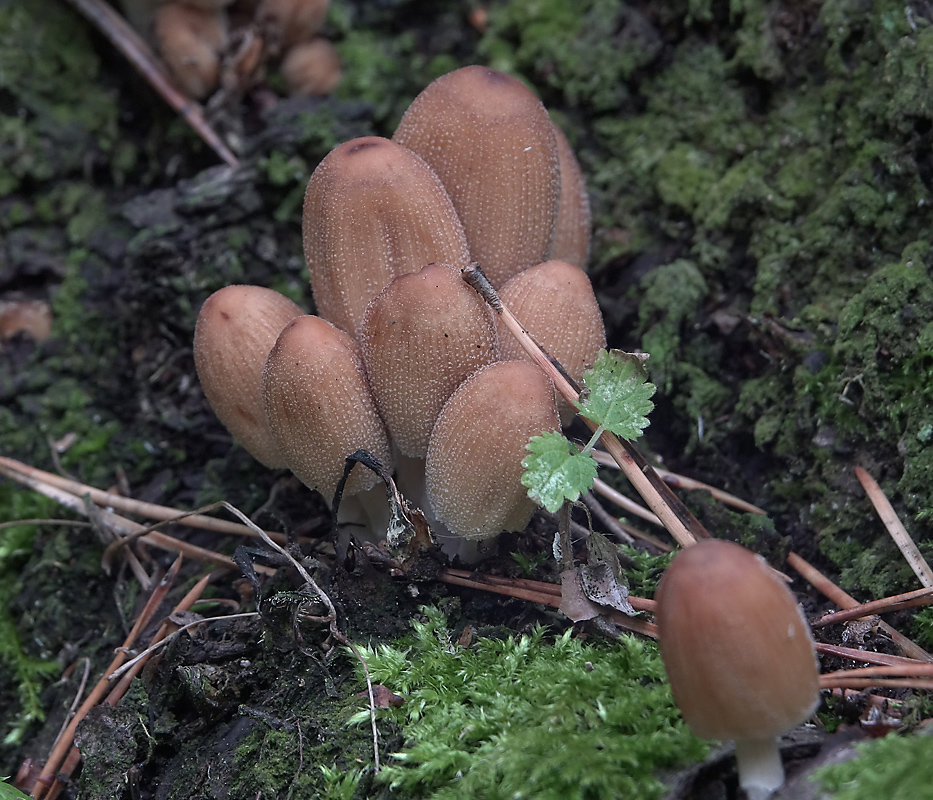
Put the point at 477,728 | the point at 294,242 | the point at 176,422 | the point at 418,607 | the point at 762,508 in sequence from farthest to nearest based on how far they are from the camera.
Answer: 1. the point at 294,242
2. the point at 176,422
3. the point at 762,508
4. the point at 418,607
5. the point at 477,728

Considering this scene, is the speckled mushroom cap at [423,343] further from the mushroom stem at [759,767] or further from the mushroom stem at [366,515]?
the mushroom stem at [759,767]

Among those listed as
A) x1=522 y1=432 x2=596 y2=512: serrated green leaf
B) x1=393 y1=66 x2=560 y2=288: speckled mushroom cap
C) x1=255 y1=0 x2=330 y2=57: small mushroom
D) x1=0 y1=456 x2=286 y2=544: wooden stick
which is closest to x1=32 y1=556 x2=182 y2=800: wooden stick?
x1=0 y1=456 x2=286 y2=544: wooden stick

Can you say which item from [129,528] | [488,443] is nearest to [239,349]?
[488,443]

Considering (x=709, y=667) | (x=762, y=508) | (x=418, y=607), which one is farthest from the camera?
(x=762, y=508)

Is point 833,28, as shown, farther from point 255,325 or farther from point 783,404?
point 255,325

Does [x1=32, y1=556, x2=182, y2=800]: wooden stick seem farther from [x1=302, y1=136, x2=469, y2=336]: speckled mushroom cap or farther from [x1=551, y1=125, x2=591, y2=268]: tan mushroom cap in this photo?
[x1=551, y1=125, x2=591, y2=268]: tan mushroom cap

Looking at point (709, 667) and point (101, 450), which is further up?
point (709, 667)

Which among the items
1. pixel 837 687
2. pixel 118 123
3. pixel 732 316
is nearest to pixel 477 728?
pixel 837 687

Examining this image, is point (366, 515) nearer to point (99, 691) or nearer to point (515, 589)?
point (515, 589)
